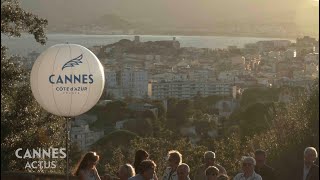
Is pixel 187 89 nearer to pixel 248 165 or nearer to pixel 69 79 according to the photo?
pixel 69 79

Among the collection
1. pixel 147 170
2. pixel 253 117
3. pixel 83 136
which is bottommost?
pixel 83 136

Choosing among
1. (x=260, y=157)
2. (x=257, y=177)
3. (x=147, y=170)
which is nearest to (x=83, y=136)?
(x=260, y=157)

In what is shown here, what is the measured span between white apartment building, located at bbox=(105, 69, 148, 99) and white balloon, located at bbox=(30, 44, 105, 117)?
58.3 feet

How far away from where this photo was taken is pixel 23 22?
261 inches

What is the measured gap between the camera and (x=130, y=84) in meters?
25.6

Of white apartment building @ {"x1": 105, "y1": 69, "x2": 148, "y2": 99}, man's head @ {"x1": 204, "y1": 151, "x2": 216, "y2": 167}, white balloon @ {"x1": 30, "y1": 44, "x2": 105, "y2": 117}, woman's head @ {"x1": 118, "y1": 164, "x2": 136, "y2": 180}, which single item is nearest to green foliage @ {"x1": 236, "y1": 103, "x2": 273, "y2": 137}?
white apartment building @ {"x1": 105, "y1": 69, "x2": 148, "y2": 99}

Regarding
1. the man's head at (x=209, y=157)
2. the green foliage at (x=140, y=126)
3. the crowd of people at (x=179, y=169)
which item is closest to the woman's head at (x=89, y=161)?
the crowd of people at (x=179, y=169)

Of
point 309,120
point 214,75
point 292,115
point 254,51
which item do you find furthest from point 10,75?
point 254,51

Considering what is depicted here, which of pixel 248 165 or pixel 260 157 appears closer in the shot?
pixel 248 165

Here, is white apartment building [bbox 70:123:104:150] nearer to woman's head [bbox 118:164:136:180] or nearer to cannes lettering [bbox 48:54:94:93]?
cannes lettering [bbox 48:54:94:93]

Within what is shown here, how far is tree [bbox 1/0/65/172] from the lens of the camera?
6.47 m

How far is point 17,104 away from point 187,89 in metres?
22.0

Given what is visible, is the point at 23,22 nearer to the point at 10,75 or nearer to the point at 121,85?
the point at 10,75

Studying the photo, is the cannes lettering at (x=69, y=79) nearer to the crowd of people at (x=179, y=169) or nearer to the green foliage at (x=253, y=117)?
the crowd of people at (x=179, y=169)
